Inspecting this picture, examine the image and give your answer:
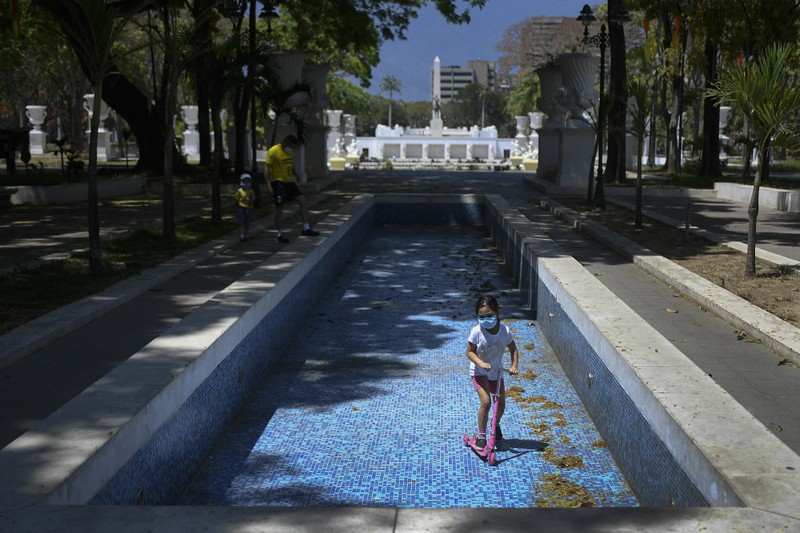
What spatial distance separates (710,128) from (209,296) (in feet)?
79.8

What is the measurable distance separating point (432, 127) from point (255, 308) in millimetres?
92302

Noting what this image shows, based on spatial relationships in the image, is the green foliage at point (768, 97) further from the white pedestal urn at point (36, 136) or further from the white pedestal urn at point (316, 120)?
the white pedestal urn at point (36, 136)

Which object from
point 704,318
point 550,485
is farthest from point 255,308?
point 704,318

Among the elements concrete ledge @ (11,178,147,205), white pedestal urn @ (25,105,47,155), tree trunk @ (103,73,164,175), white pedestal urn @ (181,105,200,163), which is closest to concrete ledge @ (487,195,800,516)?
concrete ledge @ (11,178,147,205)

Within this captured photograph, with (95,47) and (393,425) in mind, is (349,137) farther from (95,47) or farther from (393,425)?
(393,425)

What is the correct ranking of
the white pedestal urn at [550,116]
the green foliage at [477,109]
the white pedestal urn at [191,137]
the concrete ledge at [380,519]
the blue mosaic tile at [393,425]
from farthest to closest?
the green foliage at [477,109], the white pedestal urn at [191,137], the white pedestal urn at [550,116], the blue mosaic tile at [393,425], the concrete ledge at [380,519]

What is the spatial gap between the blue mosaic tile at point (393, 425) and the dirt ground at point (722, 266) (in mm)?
2201

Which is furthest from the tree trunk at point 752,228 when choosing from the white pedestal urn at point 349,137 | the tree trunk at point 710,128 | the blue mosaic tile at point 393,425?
the white pedestal urn at point 349,137

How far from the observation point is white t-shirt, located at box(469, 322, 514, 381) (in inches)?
276

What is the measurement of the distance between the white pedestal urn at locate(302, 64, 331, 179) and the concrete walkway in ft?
40.6

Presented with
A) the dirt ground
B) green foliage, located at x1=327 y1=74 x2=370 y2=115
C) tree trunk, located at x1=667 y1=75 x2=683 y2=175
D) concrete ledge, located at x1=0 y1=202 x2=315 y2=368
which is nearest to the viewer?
concrete ledge, located at x1=0 y1=202 x2=315 y2=368

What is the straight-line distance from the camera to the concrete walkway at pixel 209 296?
4281mm

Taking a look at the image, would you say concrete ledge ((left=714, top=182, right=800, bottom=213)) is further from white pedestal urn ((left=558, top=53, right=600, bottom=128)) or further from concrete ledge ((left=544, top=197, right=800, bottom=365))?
concrete ledge ((left=544, top=197, right=800, bottom=365))

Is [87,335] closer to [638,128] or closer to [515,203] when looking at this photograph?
[638,128]
